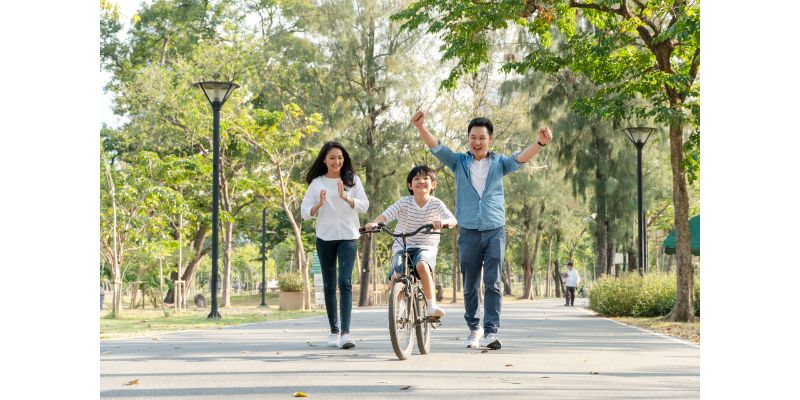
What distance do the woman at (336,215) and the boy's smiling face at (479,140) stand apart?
116 cm

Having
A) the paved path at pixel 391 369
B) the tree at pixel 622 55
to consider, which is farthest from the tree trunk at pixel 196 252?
the paved path at pixel 391 369

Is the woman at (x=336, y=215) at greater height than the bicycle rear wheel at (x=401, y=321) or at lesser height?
greater

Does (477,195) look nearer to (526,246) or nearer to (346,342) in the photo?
(346,342)

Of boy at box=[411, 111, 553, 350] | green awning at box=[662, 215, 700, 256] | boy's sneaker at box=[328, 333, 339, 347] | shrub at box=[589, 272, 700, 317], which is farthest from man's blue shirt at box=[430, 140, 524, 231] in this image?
green awning at box=[662, 215, 700, 256]

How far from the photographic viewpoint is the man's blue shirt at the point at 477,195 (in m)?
9.03

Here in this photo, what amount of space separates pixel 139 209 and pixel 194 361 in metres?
18.7

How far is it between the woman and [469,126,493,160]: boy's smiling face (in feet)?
3.81

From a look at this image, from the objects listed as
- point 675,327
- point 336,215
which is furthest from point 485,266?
point 675,327

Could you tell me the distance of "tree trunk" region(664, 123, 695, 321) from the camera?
669 inches

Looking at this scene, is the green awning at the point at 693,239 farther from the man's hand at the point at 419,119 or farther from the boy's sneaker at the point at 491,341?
the man's hand at the point at 419,119

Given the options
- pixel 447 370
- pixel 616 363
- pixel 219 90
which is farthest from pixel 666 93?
pixel 447 370

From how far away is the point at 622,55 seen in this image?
17.7m

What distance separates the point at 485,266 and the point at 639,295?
37.9ft

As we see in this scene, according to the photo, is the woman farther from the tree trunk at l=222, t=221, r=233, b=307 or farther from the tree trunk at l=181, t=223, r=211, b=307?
the tree trunk at l=181, t=223, r=211, b=307
